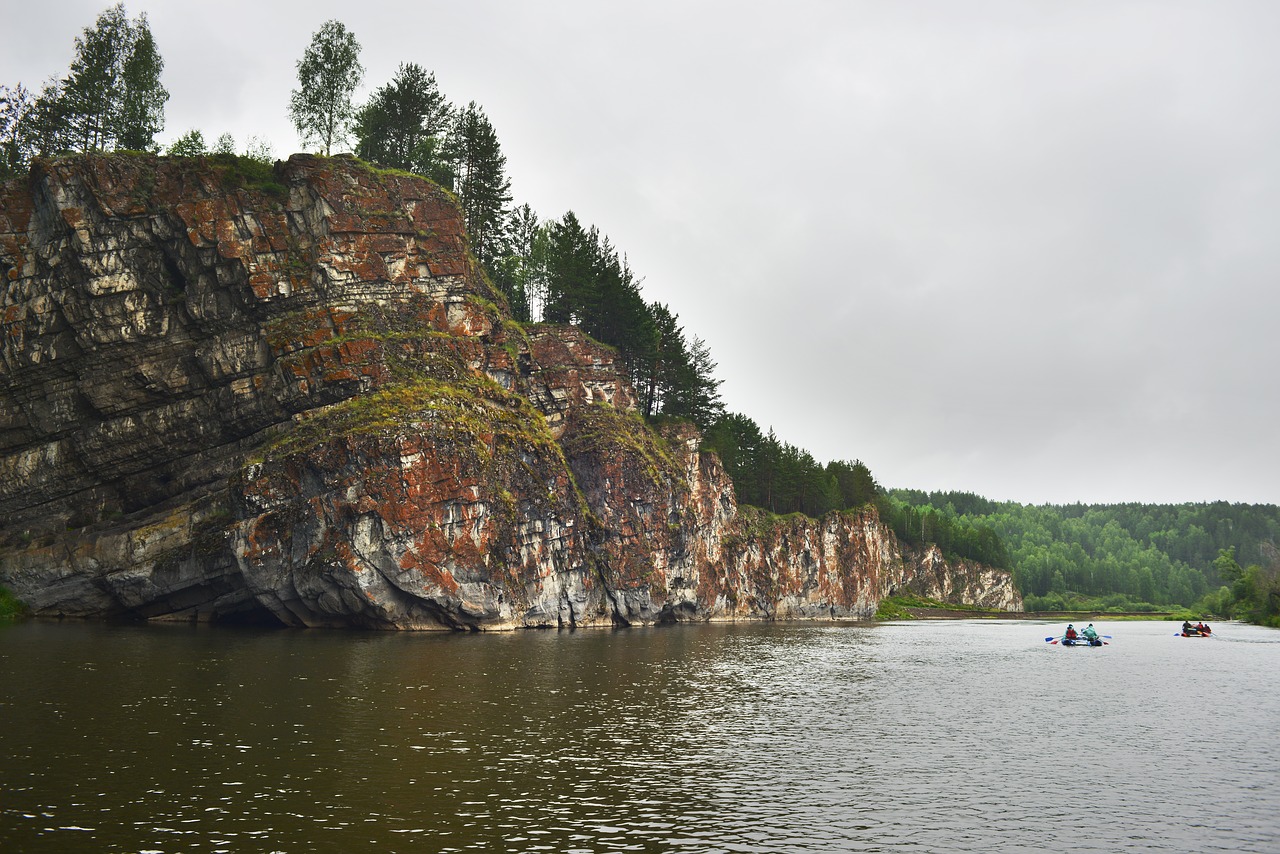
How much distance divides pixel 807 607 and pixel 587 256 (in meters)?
74.9

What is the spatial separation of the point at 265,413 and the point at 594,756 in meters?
64.1

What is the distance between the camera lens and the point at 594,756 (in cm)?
2997

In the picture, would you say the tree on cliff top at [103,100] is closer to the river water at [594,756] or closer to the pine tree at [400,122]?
the pine tree at [400,122]

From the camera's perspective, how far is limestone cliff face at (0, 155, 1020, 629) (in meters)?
75.9

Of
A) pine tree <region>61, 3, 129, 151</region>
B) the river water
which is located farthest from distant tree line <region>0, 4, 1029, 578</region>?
the river water

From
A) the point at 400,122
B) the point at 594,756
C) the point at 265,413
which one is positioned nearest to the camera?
the point at 594,756

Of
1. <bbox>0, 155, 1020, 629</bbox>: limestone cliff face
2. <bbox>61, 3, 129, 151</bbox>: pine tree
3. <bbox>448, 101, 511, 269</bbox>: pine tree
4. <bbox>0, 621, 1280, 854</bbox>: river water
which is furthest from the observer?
<bbox>448, 101, 511, 269</bbox>: pine tree

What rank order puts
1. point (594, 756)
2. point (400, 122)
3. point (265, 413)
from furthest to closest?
point (400, 122), point (265, 413), point (594, 756)

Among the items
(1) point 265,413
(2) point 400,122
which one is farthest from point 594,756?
(2) point 400,122

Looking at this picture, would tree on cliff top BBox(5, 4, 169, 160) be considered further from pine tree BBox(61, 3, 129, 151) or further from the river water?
the river water

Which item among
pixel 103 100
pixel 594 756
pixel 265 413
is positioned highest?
pixel 103 100

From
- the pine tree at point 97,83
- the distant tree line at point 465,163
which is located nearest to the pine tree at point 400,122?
the distant tree line at point 465,163

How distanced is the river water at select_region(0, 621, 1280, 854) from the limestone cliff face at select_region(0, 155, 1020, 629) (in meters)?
18.6

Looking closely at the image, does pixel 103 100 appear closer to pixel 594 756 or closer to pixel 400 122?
pixel 400 122
